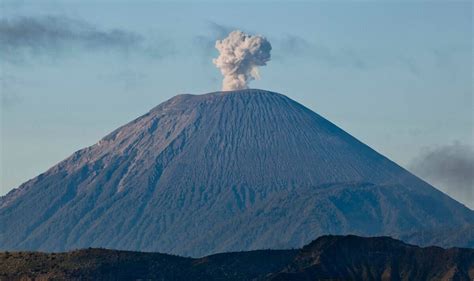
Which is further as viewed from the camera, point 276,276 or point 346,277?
point 346,277

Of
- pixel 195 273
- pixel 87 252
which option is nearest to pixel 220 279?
pixel 195 273

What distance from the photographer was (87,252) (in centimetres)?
19988

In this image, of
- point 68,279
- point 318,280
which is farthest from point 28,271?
point 318,280

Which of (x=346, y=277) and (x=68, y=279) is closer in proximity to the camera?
(x=68, y=279)

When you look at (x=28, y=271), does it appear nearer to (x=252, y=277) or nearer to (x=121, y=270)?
(x=121, y=270)

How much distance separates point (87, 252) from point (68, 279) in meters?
14.5

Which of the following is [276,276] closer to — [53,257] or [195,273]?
[195,273]

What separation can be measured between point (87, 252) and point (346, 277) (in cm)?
3030

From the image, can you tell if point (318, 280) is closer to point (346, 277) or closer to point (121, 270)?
point (346, 277)

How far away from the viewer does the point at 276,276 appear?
186m

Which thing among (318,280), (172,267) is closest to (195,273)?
(172,267)

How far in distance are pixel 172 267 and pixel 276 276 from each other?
1553cm

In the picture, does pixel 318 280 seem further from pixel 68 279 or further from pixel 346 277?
pixel 68 279

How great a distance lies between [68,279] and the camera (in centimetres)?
18550
